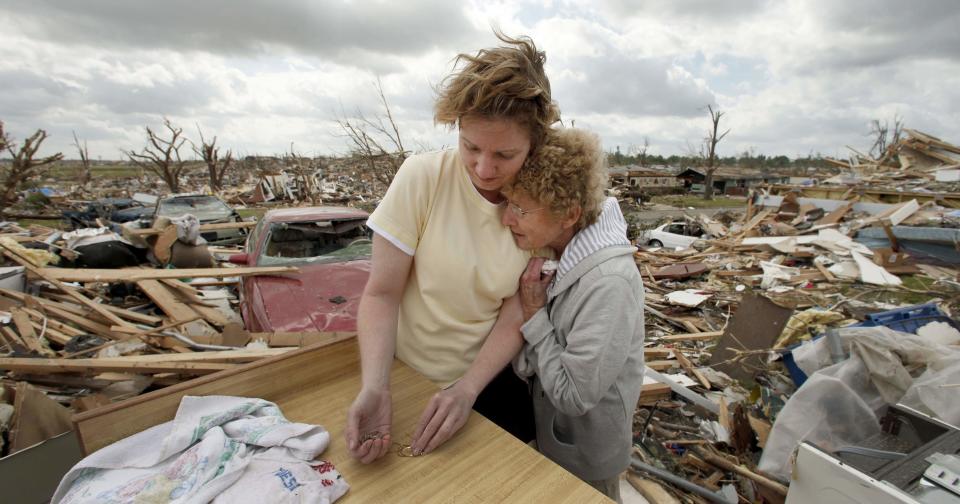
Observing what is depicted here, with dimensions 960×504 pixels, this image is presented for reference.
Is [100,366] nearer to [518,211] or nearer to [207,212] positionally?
[518,211]

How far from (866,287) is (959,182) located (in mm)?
11821

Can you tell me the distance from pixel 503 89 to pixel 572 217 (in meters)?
0.49

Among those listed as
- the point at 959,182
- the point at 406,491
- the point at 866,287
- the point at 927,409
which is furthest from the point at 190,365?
the point at 959,182

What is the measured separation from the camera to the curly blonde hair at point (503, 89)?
3.90 ft

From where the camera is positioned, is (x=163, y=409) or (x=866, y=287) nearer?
(x=163, y=409)

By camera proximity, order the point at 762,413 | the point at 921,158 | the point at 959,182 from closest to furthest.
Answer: the point at 762,413 → the point at 959,182 → the point at 921,158

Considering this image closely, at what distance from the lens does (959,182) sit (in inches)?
591

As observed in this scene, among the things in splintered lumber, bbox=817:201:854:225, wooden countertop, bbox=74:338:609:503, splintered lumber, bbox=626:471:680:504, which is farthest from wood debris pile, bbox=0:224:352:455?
splintered lumber, bbox=817:201:854:225

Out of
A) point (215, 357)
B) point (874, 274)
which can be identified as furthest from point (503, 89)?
point (874, 274)

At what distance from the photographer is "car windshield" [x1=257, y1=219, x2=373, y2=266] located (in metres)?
4.84

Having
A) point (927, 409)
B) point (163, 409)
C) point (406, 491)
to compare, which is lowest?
point (927, 409)

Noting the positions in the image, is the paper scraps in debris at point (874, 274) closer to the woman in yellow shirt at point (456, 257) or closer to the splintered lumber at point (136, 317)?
the woman in yellow shirt at point (456, 257)

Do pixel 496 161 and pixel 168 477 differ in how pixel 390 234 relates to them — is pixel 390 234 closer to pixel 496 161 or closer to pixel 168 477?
pixel 496 161

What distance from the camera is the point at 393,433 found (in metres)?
1.25
